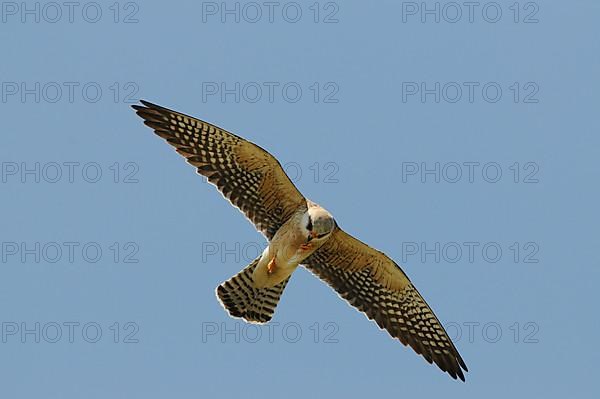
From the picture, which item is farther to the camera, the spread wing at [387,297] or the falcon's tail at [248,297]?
the spread wing at [387,297]

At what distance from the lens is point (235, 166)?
14102 mm

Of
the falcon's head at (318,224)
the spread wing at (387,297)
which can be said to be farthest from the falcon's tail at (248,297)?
the falcon's head at (318,224)

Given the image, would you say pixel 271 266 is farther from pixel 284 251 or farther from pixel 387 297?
pixel 387 297

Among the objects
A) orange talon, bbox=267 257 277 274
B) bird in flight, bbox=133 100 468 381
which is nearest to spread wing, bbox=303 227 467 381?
bird in flight, bbox=133 100 468 381

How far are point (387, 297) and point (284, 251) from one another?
6.29 ft

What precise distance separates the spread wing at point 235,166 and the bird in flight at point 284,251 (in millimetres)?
12

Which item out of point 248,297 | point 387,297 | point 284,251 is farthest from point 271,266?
point 387,297

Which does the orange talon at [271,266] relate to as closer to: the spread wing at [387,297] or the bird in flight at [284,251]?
the bird in flight at [284,251]

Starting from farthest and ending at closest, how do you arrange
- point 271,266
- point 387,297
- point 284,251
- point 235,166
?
point 387,297 → point 235,166 → point 271,266 → point 284,251

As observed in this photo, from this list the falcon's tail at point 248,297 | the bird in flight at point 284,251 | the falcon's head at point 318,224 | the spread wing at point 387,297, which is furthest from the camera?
the spread wing at point 387,297

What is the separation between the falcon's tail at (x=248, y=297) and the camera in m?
14.4

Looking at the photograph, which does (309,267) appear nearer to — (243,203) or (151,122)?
(243,203)

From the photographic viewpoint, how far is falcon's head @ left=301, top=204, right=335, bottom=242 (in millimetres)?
13531

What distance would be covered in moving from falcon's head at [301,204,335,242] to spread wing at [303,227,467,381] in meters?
0.81
